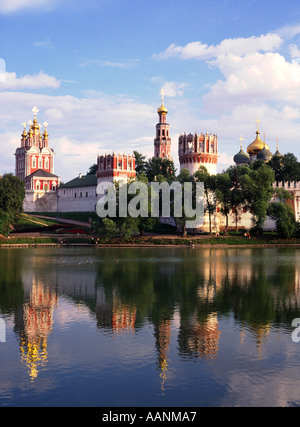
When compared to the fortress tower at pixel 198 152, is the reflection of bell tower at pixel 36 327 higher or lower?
lower

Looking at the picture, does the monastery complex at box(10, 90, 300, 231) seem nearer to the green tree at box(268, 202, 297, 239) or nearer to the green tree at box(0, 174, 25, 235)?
the green tree at box(268, 202, 297, 239)

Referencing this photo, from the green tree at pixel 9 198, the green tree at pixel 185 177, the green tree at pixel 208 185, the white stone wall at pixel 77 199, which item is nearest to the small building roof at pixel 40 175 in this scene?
the white stone wall at pixel 77 199

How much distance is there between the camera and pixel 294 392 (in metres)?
13.2

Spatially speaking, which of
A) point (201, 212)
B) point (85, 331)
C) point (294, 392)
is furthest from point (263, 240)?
point (294, 392)

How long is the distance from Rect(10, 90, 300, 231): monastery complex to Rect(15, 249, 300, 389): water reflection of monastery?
3851cm

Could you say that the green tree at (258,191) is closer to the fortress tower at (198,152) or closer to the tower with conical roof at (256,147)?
the fortress tower at (198,152)

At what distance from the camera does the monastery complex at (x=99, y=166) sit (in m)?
83.4

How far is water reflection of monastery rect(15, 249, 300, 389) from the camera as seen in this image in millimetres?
17922

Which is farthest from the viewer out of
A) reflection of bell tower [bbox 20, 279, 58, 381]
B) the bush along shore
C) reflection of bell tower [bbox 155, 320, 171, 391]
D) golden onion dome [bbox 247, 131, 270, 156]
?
golden onion dome [bbox 247, 131, 270, 156]

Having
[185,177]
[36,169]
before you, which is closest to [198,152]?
[185,177]

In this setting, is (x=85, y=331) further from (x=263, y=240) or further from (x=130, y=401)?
(x=263, y=240)

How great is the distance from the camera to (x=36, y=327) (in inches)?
779

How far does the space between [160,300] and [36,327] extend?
7346mm

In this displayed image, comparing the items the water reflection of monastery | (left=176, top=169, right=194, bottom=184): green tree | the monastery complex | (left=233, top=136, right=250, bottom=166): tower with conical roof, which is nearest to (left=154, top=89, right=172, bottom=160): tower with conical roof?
the monastery complex
